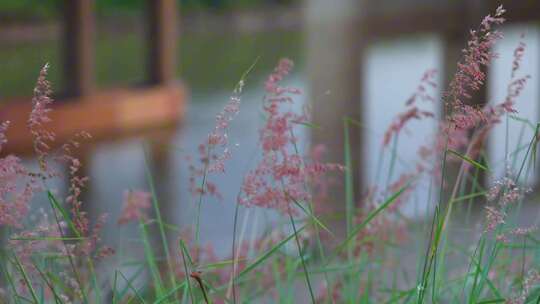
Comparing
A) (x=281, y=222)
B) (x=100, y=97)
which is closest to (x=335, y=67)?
(x=281, y=222)

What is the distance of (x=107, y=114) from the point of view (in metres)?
6.96

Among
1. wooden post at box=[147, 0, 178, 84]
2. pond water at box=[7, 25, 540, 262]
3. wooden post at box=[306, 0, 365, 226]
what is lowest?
pond water at box=[7, 25, 540, 262]

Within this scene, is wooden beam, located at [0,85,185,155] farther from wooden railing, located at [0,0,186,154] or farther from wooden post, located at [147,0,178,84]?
wooden post, located at [147,0,178,84]

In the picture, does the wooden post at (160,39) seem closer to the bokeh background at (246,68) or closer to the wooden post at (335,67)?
the bokeh background at (246,68)

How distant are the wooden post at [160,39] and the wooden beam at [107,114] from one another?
0.12m

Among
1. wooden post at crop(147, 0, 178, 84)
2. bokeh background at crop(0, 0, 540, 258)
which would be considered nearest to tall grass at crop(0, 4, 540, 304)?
bokeh background at crop(0, 0, 540, 258)

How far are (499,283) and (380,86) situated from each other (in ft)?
21.0

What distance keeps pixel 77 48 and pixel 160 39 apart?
0.70 meters

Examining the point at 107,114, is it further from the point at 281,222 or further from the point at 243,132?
the point at 281,222

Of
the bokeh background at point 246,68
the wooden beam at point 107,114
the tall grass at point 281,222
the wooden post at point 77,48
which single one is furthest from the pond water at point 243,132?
the tall grass at point 281,222

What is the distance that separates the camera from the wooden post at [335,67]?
11.4 ft

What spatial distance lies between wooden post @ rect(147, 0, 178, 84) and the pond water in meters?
0.34

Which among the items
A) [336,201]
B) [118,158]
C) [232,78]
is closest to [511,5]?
[336,201]

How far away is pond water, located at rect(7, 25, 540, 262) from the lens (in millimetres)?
4500
